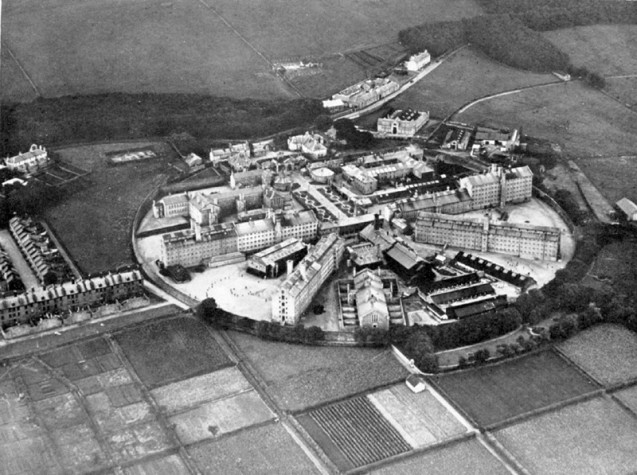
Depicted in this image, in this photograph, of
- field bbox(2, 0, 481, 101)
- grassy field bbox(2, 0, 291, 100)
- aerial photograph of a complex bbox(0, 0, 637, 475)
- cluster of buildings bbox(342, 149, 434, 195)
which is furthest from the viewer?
field bbox(2, 0, 481, 101)

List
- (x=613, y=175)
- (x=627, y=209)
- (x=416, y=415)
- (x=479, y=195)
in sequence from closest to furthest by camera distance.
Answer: (x=416, y=415) < (x=627, y=209) < (x=479, y=195) < (x=613, y=175)

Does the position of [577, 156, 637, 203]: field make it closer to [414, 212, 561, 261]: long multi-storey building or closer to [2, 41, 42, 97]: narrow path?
[414, 212, 561, 261]: long multi-storey building

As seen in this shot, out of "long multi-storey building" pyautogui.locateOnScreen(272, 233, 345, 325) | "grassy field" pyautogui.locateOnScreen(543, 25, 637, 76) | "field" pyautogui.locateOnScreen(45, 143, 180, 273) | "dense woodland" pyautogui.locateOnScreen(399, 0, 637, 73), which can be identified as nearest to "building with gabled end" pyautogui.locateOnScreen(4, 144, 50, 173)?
"field" pyautogui.locateOnScreen(45, 143, 180, 273)

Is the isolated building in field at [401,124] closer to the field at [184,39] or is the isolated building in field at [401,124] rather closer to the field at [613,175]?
the field at [184,39]

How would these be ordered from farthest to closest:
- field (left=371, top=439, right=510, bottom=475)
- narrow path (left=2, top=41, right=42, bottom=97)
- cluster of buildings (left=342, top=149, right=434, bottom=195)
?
narrow path (left=2, top=41, right=42, bottom=97) < cluster of buildings (left=342, top=149, right=434, bottom=195) < field (left=371, top=439, right=510, bottom=475)

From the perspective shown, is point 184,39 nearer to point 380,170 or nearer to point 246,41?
point 246,41

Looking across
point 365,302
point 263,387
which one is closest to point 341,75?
point 365,302

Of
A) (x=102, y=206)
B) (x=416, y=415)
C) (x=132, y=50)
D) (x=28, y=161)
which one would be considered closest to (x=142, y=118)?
(x=28, y=161)

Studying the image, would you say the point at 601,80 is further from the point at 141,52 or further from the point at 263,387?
the point at 263,387
